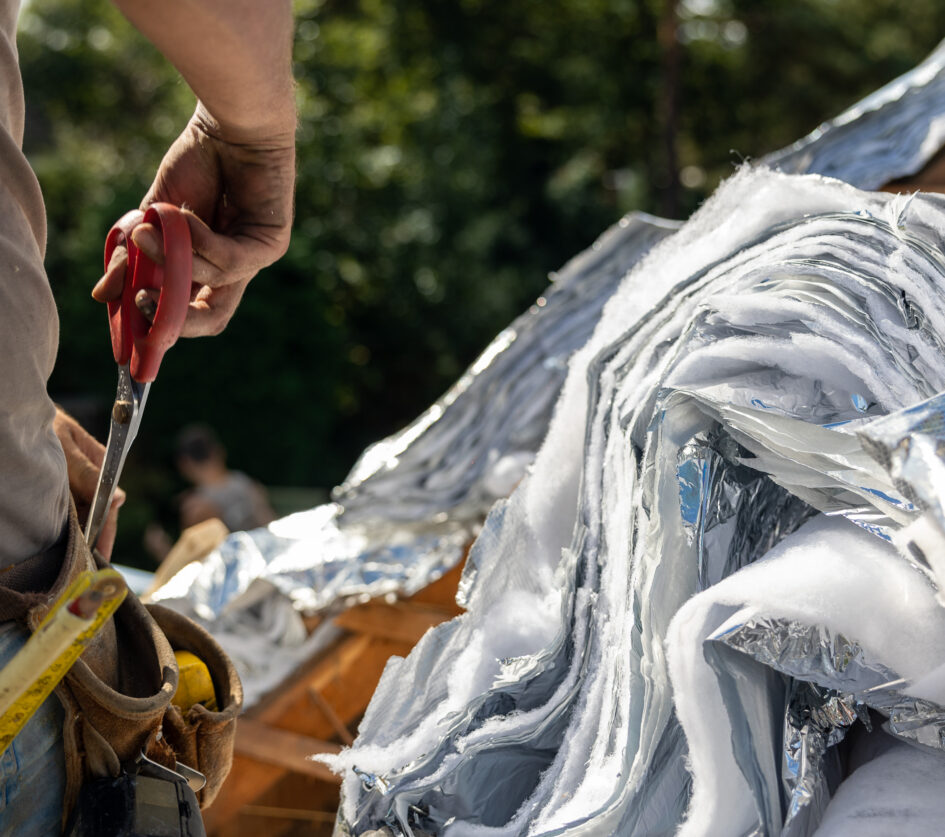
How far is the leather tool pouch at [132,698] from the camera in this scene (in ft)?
3.01

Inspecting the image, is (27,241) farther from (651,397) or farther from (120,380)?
(651,397)

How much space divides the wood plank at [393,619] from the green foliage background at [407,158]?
5.28 m

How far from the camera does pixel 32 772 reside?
35.1 inches

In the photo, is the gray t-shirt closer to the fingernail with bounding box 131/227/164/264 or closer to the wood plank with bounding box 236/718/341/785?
the fingernail with bounding box 131/227/164/264

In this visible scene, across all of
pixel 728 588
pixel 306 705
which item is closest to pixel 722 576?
pixel 728 588

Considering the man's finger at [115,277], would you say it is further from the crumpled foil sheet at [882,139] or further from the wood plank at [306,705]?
the crumpled foil sheet at [882,139]

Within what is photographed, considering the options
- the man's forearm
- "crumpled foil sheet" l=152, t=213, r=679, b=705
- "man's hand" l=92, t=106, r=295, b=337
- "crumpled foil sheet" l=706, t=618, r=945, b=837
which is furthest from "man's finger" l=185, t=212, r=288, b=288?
"crumpled foil sheet" l=152, t=213, r=679, b=705

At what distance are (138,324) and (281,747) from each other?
38.0 inches

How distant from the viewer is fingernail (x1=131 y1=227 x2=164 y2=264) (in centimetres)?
102

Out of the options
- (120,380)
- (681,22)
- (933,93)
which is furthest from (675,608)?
(681,22)

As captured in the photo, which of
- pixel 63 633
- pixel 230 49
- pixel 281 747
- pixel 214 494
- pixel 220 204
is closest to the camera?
pixel 63 633

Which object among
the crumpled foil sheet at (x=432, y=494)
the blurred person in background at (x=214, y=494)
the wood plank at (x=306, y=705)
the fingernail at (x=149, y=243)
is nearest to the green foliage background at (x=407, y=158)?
the blurred person in background at (x=214, y=494)

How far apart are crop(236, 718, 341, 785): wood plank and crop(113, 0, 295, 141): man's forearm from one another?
3.79 ft

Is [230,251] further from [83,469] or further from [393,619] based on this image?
[393,619]
